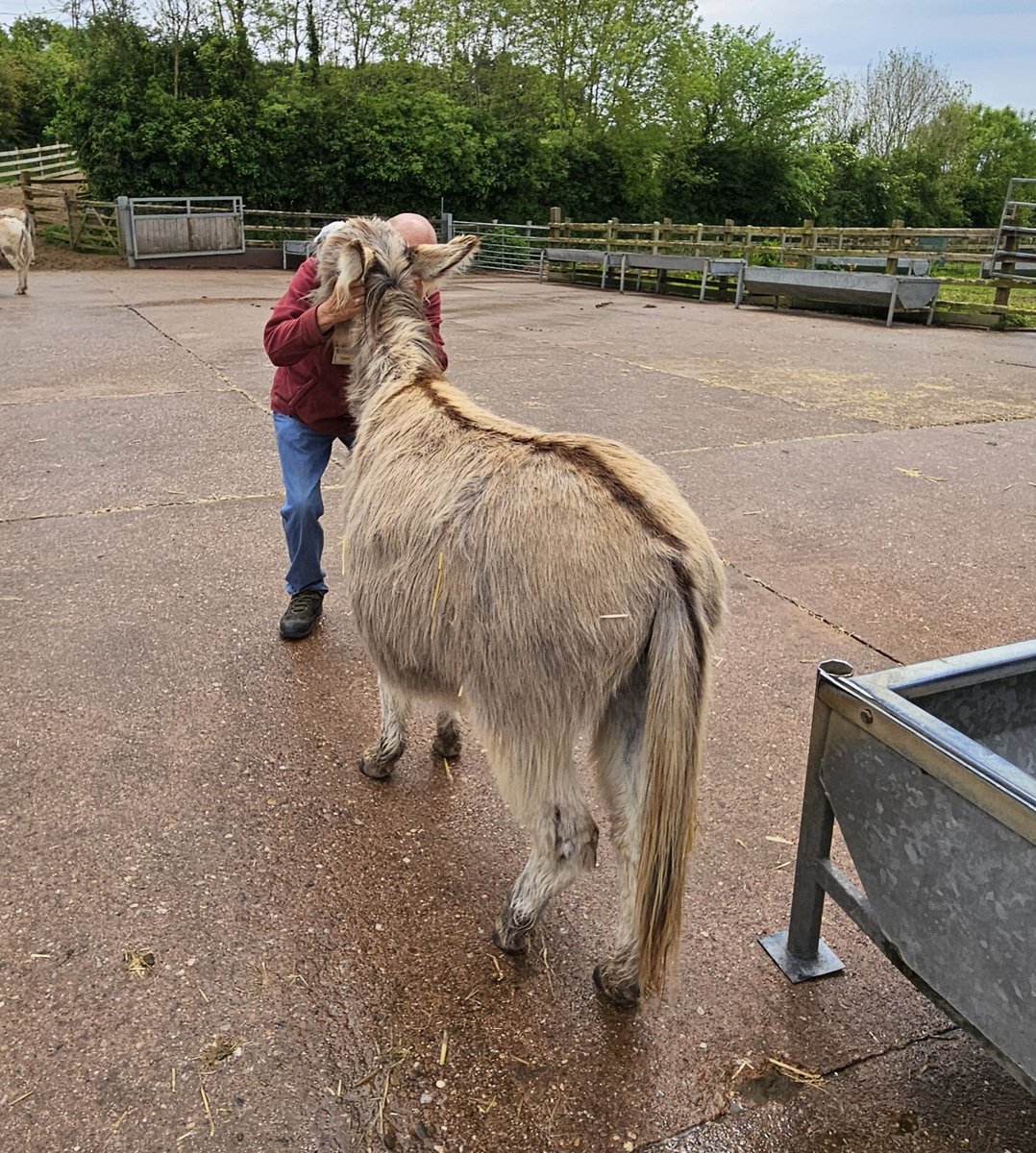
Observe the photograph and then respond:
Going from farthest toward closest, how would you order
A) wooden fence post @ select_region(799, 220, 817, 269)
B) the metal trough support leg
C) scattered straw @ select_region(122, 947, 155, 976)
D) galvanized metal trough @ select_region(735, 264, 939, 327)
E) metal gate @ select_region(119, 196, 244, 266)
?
1. metal gate @ select_region(119, 196, 244, 266)
2. wooden fence post @ select_region(799, 220, 817, 269)
3. galvanized metal trough @ select_region(735, 264, 939, 327)
4. scattered straw @ select_region(122, 947, 155, 976)
5. the metal trough support leg

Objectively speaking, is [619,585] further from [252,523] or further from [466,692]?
[252,523]

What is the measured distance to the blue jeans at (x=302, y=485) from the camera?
12.5ft

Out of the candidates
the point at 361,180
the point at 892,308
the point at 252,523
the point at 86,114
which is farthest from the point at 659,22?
the point at 252,523

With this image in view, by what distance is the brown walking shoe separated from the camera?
12.9 ft

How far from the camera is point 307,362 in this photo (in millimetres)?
3633

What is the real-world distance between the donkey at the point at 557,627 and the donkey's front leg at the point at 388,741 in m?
0.34

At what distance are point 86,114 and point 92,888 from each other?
28388 mm

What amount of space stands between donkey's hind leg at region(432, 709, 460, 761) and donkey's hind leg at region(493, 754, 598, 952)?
910mm

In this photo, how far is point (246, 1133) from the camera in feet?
6.02

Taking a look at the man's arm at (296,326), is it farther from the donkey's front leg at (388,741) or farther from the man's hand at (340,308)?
the donkey's front leg at (388,741)

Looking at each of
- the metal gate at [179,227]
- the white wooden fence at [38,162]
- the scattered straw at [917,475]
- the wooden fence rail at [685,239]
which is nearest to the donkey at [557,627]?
the scattered straw at [917,475]

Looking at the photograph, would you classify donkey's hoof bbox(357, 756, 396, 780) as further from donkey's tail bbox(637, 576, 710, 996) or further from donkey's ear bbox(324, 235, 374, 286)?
donkey's ear bbox(324, 235, 374, 286)

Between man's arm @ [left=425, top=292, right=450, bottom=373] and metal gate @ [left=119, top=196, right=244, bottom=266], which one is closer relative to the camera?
man's arm @ [left=425, top=292, right=450, bottom=373]

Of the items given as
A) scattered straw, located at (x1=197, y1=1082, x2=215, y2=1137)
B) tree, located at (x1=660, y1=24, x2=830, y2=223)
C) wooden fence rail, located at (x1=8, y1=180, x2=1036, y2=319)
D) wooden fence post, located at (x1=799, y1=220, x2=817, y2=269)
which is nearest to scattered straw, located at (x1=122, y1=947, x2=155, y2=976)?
scattered straw, located at (x1=197, y1=1082, x2=215, y2=1137)
